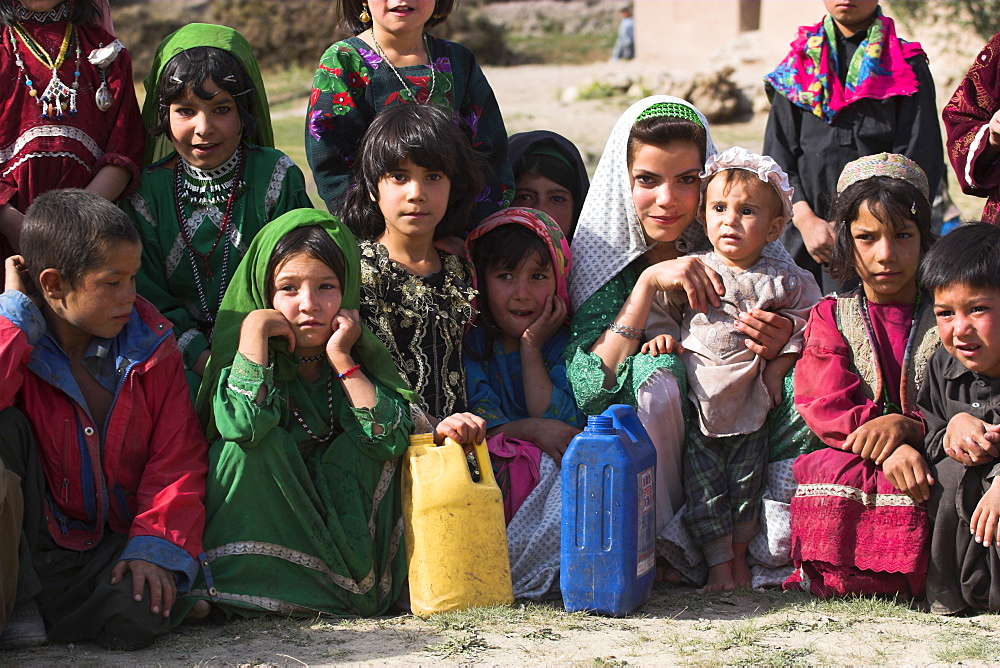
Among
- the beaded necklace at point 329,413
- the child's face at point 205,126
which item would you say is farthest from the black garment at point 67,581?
the child's face at point 205,126

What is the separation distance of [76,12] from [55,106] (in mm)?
363

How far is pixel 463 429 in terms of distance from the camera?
11.8ft

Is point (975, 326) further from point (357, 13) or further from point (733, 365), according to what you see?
point (357, 13)

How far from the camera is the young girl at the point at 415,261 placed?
3936mm

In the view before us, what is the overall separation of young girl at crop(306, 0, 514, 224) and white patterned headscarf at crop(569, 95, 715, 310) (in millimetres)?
385

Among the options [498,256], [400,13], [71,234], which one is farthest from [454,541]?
[400,13]

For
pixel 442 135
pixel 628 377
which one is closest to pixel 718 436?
pixel 628 377

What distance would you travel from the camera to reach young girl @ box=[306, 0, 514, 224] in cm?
432

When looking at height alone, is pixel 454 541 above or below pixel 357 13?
below

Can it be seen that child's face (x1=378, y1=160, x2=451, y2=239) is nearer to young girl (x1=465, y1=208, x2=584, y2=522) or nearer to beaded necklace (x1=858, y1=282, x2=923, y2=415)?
young girl (x1=465, y1=208, x2=584, y2=522)

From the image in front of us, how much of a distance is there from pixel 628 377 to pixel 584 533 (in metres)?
0.66

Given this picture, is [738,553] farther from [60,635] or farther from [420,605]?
[60,635]

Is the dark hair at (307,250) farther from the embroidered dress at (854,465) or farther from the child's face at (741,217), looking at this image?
the embroidered dress at (854,465)

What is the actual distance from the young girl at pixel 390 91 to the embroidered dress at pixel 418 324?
40 centimetres
